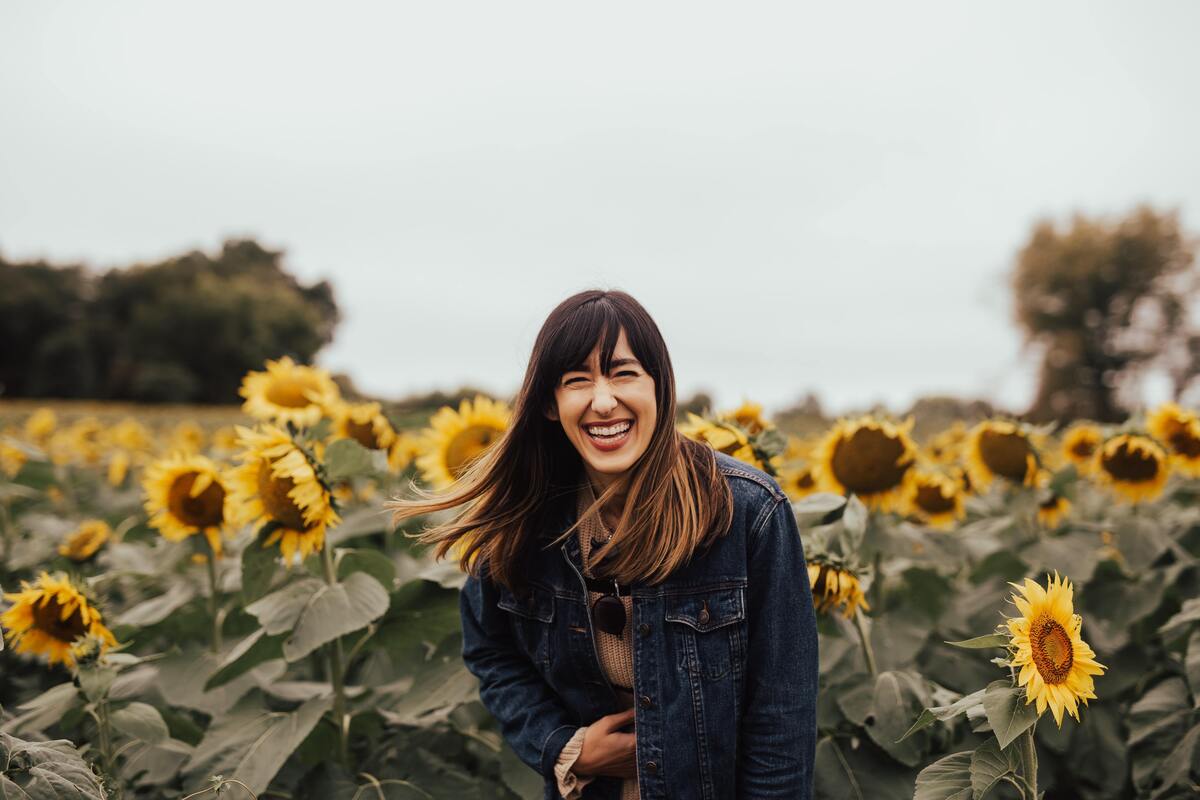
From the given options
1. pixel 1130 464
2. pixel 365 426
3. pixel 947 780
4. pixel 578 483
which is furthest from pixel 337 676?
pixel 1130 464

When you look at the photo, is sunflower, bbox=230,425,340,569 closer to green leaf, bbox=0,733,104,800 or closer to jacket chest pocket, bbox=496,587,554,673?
jacket chest pocket, bbox=496,587,554,673

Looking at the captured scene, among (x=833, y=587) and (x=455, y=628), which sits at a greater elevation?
(x=833, y=587)

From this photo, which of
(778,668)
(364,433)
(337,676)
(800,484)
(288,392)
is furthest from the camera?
(288,392)

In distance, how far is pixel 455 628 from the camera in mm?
2969

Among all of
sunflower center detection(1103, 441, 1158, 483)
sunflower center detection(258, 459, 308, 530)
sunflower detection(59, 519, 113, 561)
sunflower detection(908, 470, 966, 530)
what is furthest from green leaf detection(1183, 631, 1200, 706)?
sunflower detection(59, 519, 113, 561)

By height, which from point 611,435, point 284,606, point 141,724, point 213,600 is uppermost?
point 611,435

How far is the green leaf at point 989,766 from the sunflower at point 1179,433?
2.57 meters

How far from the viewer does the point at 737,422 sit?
3.08 m

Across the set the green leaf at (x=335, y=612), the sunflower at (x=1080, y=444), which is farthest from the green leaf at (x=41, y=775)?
the sunflower at (x=1080, y=444)

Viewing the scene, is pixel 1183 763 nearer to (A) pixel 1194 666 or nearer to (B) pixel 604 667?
(A) pixel 1194 666

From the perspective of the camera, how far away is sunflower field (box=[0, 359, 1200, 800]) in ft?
8.30

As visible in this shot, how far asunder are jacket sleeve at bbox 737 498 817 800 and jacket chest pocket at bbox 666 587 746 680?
0.12ft

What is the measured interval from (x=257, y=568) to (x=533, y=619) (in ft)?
3.23

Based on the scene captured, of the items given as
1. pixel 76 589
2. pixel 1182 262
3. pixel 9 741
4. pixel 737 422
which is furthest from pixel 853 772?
pixel 1182 262
